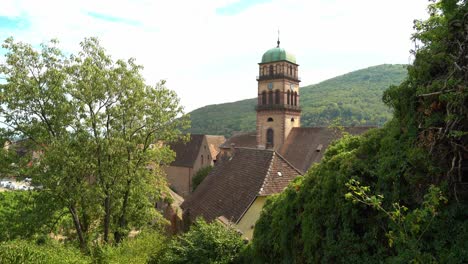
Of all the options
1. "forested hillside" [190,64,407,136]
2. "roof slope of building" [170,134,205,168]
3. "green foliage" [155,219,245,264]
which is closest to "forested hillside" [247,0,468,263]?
"green foliage" [155,219,245,264]

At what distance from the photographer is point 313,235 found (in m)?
7.06

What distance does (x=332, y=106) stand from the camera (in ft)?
386

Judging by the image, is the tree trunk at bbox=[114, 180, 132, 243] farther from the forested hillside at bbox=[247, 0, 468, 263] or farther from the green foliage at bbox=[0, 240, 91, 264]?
the forested hillside at bbox=[247, 0, 468, 263]

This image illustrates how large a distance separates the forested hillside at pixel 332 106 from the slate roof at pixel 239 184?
7780 centimetres

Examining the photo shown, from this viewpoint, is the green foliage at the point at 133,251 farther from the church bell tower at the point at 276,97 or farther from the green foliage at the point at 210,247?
the church bell tower at the point at 276,97

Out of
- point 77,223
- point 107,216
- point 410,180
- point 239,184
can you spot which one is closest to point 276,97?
point 239,184

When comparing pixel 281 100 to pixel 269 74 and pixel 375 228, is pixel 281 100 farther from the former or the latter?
pixel 375 228

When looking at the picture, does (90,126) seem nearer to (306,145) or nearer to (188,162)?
(306,145)

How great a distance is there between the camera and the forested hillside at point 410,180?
15.6 feet

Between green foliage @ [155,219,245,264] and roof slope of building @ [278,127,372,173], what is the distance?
2016 cm

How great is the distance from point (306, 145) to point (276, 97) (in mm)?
6960

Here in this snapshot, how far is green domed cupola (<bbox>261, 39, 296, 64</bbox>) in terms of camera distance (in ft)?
121

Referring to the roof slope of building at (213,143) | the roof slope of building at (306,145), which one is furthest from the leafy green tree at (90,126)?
the roof slope of building at (213,143)

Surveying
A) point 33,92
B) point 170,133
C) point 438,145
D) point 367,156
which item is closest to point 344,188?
point 367,156
